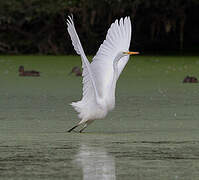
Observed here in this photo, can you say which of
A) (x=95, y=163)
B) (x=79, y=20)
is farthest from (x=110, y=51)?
(x=79, y=20)

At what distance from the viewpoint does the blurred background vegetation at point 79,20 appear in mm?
19094

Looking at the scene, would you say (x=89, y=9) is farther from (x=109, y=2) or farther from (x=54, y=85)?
(x=54, y=85)

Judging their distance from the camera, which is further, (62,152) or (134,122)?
(134,122)

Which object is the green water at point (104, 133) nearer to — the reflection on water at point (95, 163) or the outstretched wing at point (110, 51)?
the reflection on water at point (95, 163)

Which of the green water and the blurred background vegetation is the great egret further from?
the blurred background vegetation

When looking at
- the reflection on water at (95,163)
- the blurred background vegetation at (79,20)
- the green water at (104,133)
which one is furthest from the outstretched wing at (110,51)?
the blurred background vegetation at (79,20)

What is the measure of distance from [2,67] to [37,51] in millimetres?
4902

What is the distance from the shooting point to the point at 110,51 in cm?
778

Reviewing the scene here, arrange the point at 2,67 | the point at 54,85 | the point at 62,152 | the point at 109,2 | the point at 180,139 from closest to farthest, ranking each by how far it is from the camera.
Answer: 1. the point at 62,152
2. the point at 180,139
3. the point at 54,85
4. the point at 2,67
5. the point at 109,2

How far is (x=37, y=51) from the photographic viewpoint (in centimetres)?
1998

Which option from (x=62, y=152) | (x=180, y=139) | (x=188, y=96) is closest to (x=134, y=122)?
(x=180, y=139)

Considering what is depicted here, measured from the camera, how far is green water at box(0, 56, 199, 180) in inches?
209

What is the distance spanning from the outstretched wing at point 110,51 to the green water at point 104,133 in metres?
0.48

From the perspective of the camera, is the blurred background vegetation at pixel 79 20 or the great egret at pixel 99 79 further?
the blurred background vegetation at pixel 79 20
